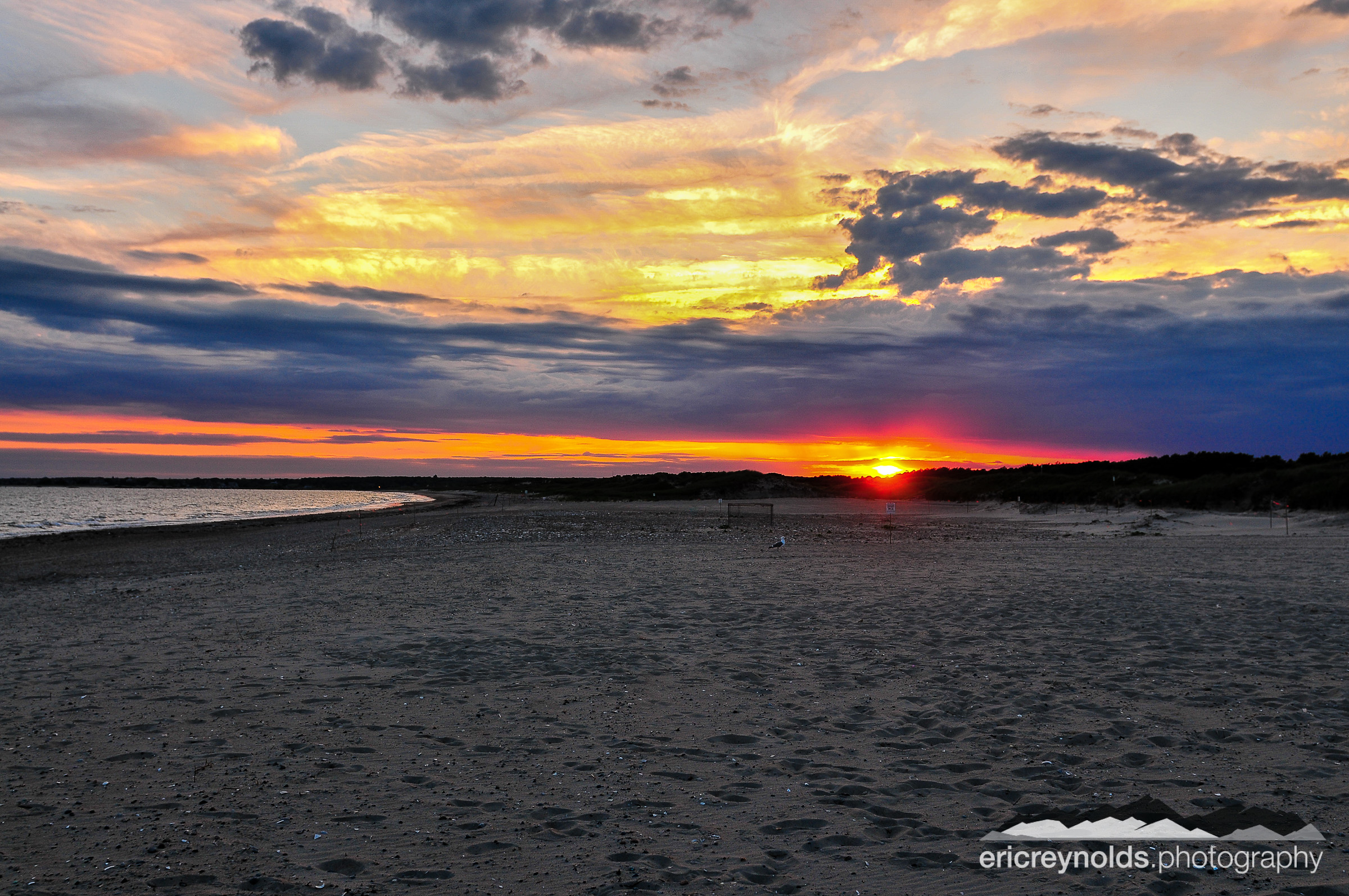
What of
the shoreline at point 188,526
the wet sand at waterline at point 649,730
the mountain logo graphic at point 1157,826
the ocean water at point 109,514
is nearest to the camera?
the wet sand at waterline at point 649,730

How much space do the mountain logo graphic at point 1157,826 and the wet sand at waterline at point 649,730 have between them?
16cm

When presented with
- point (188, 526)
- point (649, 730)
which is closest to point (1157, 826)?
point (649, 730)

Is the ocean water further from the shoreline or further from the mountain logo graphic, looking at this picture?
the mountain logo graphic

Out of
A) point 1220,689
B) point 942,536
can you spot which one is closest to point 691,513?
point 942,536

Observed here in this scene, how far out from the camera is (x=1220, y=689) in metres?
8.98

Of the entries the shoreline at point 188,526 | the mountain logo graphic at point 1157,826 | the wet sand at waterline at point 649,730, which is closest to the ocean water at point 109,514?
the shoreline at point 188,526

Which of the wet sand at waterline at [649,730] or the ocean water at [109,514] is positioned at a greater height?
the wet sand at waterline at [649,730]

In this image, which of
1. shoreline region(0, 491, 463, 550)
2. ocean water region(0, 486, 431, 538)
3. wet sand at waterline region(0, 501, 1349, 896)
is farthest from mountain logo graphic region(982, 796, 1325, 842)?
ocean water region(0, 486, 431, 538)

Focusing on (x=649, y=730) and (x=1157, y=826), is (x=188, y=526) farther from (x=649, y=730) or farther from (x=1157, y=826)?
(x=1157, y=826)

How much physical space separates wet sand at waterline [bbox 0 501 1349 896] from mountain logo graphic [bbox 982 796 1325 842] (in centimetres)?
16

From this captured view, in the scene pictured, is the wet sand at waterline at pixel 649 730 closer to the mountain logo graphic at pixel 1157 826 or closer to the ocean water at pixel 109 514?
the mountain logo graphic at pixel 1157 826

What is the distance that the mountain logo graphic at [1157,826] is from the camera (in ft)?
18.0

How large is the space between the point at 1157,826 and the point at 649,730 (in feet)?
14.4

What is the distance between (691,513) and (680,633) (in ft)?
155
